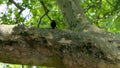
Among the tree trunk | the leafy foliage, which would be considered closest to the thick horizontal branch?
the tree trunk

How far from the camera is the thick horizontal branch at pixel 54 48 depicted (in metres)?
1.54

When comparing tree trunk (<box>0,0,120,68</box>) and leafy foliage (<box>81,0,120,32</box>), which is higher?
leafy foliage (<box>81,0,120,32</box>)

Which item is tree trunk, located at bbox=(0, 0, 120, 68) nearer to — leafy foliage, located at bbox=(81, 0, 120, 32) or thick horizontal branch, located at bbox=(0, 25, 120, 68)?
thick horizontal branch, located at bbox=(0, 25, 120, 68)

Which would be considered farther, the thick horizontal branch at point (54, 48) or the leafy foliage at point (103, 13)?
the leafy foliage at point (103, 13)

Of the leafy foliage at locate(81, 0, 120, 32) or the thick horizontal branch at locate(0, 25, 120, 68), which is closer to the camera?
the thick horizontal branch at locate(0, 25, 120, 68)

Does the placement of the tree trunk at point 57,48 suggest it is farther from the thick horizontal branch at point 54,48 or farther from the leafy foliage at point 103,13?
the leafy foliage at point 103,13

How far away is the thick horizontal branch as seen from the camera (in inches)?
60.6

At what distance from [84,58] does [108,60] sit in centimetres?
15

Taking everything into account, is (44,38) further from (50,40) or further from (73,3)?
(73,3)

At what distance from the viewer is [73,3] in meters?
2.42

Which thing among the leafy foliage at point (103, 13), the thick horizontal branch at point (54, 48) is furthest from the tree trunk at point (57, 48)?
the leafy foliage at point (103, 13)

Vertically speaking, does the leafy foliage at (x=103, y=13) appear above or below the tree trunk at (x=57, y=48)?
above

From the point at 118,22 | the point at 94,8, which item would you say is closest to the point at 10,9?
the point at 94,8

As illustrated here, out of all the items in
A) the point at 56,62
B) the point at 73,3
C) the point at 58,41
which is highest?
the point at 73,3
